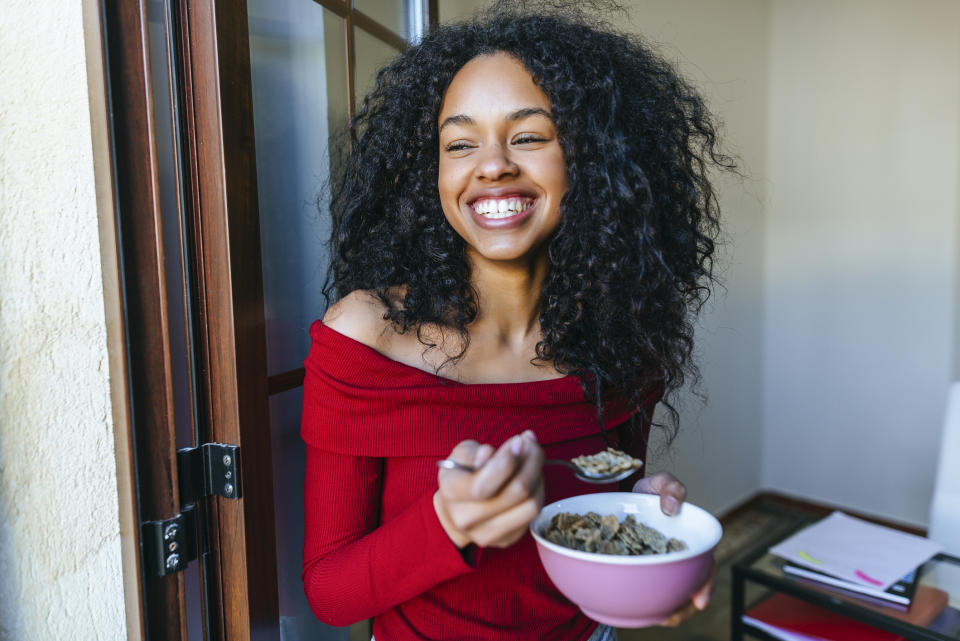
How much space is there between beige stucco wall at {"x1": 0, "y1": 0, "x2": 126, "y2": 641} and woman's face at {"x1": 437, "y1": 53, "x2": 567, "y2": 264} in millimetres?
445

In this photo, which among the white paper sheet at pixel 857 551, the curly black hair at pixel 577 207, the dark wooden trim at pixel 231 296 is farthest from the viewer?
the white paper sheet at pixel 857 551

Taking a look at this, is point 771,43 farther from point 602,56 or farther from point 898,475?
point 602,56

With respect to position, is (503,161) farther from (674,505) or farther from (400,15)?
(400,15)

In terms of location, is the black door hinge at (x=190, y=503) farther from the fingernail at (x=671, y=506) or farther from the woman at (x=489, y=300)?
the fingernail at (x=671, y=506)

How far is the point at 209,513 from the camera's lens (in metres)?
0.92

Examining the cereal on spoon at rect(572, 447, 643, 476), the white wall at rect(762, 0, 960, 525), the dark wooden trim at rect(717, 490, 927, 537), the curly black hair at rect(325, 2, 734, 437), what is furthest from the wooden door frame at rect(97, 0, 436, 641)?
the white wall at rect(762, 0, 960, 525)

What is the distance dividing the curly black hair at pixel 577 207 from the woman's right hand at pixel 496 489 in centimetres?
36

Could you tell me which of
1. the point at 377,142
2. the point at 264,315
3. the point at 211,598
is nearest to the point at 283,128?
the point at 377,142

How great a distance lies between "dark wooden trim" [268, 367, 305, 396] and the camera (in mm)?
1021

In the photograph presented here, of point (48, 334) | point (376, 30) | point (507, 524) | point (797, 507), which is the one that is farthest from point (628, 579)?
point (797, 507)

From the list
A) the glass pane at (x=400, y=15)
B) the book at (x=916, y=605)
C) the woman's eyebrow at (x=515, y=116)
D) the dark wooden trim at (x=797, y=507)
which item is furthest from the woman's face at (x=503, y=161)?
the dark wooden trim at (x=797, y=507)

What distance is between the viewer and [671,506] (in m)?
0.87

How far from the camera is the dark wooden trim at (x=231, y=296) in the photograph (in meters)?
0.86

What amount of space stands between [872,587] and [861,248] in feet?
6.80
